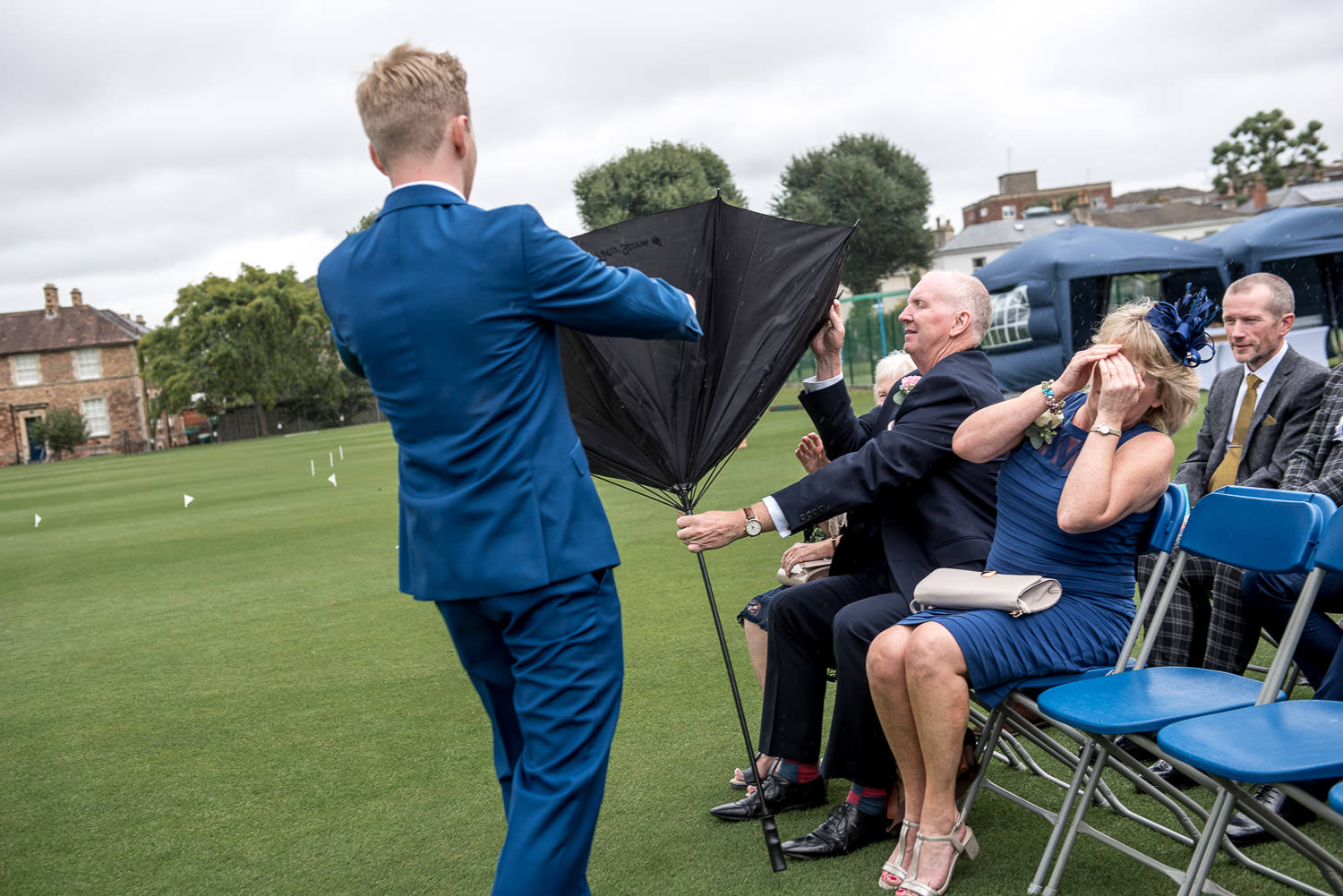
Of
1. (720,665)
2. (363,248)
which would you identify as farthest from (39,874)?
(720,665)

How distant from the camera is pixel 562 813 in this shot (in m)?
2.54

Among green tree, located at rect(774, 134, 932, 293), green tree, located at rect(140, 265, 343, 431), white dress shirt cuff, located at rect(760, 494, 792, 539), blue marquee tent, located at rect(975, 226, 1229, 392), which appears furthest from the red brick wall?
white dress shirt cuff, located at rect(760, 494, 792, 539)

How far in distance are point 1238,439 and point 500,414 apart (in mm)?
3963

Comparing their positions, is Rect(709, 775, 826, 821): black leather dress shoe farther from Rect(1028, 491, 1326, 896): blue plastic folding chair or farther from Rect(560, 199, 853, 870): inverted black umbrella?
Rect(1028, 491, 1326, 896): blue plastic folding chair

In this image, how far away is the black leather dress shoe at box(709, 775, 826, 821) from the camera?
3.87 metres

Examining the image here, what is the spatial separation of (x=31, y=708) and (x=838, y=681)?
5.04 m

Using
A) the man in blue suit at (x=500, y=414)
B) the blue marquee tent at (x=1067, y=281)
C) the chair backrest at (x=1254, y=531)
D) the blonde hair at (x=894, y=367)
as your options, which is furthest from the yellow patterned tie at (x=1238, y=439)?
the blue marquee tent at (x=1067, y=281)

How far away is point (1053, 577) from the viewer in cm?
332

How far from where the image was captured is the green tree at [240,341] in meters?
58.8

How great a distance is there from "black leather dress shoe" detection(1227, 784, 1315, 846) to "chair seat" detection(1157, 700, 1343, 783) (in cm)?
85

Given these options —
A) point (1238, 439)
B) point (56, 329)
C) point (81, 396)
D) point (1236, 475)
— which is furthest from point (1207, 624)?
point (56, 329)

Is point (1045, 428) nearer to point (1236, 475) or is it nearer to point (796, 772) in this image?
point (796, 772)

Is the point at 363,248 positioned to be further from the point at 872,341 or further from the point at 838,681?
the point at 872,341

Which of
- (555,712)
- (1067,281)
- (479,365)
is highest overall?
(1067,281)
